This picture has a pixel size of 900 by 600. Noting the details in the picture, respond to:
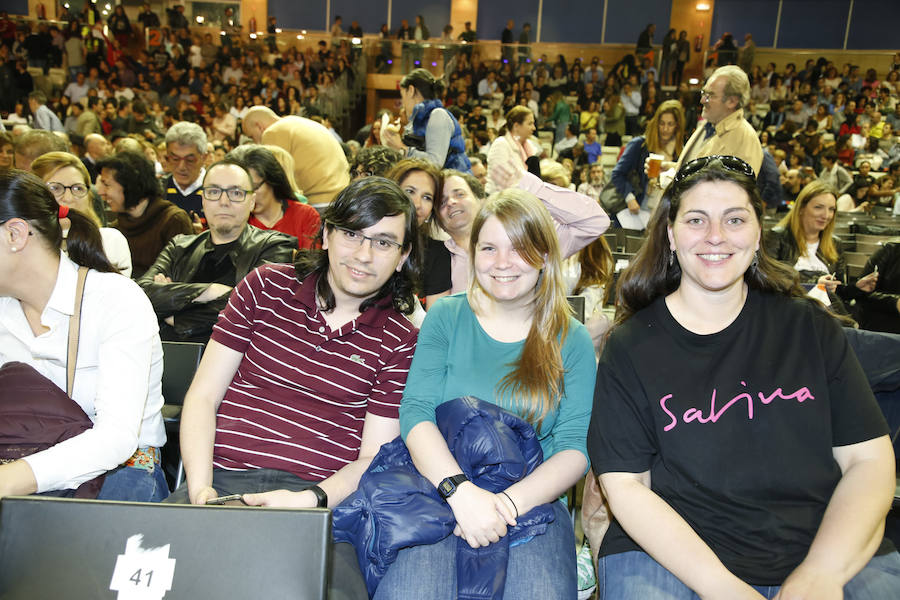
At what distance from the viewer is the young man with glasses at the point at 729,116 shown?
3643 mm

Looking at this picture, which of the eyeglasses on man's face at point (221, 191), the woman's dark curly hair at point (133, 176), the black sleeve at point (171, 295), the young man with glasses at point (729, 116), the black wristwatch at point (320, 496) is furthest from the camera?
the young man with glasses at point (729, 116)

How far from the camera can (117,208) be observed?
11.3 feet

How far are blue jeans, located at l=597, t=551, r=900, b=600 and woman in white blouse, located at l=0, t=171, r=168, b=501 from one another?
1227 millimetres

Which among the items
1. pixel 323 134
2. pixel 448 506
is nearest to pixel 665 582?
pixel 448 506

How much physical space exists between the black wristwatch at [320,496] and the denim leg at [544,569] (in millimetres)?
477

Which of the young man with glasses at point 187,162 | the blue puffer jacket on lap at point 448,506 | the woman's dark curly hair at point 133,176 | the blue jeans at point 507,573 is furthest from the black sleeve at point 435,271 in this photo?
the young man with glasses at point 187,162

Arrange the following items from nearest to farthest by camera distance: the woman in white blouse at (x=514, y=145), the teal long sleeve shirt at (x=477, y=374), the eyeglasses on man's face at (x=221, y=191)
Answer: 1. the teal long sleeve shirt at (x=477, y=374)
2. the eyeglasses on man's face at (x=221, y=191)
3. the woman in white blouse at (x=514, y=145)

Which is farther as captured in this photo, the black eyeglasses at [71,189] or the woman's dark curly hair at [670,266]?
the black eyeglasses at [71,189]

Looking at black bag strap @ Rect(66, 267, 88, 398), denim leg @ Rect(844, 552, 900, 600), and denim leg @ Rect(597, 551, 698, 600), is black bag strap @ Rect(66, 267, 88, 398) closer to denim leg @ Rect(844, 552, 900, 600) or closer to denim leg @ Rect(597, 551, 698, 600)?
denim leg @ Rect(597, 551, 698, 600)

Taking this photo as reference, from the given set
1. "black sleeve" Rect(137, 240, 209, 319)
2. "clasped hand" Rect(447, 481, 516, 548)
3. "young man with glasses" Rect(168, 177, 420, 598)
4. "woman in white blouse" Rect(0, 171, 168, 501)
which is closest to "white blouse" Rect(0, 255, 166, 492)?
"woman in white blouse" Rect(0, 171, 168, 501)

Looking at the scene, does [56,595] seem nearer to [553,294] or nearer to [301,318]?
[301,318]

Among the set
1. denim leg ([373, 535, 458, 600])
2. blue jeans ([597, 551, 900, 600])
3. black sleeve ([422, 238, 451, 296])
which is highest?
black sleeve ([422, 238, 451, 296])

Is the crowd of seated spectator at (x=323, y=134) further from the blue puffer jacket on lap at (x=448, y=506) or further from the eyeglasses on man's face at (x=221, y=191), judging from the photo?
the blue puffer jacket on lap at (x=448, y=506)

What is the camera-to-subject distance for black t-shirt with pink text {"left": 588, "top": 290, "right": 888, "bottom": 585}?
1.45 m
